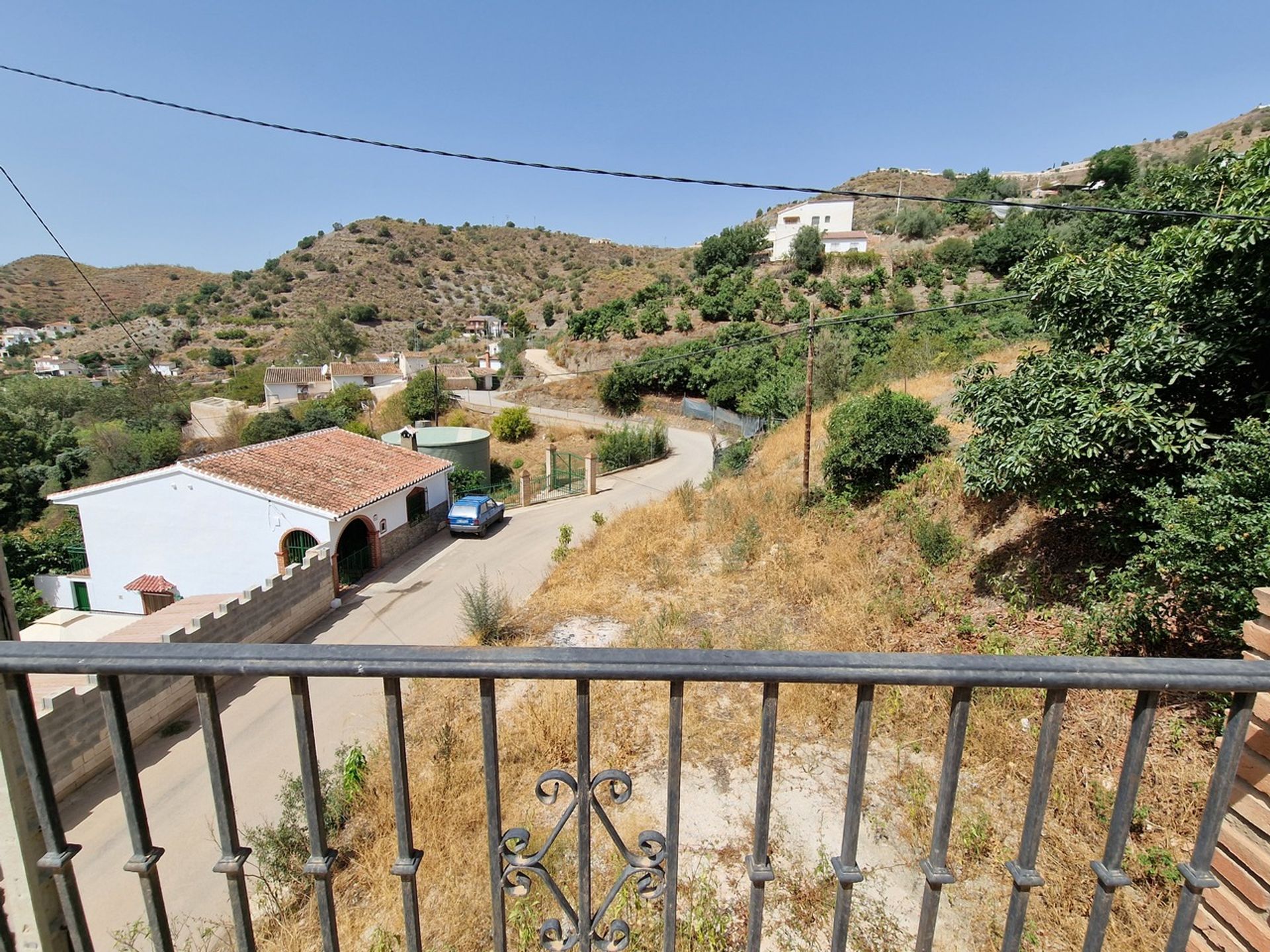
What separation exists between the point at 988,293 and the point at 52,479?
5051cm

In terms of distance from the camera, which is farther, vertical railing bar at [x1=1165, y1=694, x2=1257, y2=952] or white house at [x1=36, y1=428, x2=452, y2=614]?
white house at [x1=36, y1=428, x2=452, y2=614]

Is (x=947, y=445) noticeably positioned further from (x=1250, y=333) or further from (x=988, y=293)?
(x=988, y=293)

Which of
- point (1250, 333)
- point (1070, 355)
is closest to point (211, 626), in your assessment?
point (1070, 355)

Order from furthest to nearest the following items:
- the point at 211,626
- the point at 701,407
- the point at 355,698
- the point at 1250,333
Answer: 1. the point at 701,407
2. the point at 211,626
3. the point at 355,698
4. the point at 1250,333

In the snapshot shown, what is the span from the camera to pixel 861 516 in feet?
38.9

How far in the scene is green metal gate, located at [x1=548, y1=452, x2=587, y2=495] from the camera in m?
25.8

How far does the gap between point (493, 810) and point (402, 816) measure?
0.20 metres

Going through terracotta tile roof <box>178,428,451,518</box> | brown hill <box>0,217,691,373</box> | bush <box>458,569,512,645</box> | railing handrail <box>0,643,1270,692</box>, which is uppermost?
brown hill <box>0,217,691,373</box>

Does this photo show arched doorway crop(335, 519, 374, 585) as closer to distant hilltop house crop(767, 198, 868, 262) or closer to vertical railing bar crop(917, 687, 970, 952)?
vertical railing bar crop(917, 687, 970, 952)

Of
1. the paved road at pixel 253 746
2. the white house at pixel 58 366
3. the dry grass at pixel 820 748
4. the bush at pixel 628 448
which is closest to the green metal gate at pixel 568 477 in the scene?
the bush at pixel 628 448

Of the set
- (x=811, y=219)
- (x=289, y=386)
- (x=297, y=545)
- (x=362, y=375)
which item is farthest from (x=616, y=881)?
(x=811, y=219)

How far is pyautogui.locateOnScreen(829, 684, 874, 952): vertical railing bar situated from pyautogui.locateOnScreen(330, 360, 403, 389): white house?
49.2 metres

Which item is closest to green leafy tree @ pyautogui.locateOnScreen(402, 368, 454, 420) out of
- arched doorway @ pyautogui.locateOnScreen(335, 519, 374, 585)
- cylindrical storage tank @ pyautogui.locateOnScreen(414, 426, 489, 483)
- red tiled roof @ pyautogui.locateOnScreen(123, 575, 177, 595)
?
cylindrical storage tank @ pyautogui.locateOnScreen(414, 426, 489, 483)

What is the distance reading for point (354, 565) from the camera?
15859 mm
